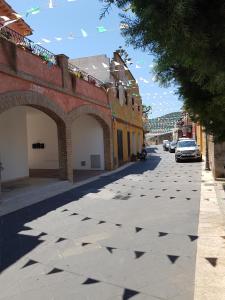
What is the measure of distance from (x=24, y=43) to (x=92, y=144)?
33.5 feet

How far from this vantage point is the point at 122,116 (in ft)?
92.1

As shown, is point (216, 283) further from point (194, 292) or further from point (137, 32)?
point (137, 32)

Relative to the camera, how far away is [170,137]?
273 ft

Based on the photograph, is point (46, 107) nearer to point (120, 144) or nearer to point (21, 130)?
point (21, 130)

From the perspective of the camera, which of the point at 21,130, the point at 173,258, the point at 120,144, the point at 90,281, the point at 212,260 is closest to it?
the point at 90,281

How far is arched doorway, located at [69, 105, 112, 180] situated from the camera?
72.6ft

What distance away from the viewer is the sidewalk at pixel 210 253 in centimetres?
441

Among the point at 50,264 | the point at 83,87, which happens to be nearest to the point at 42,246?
the point at 50,264

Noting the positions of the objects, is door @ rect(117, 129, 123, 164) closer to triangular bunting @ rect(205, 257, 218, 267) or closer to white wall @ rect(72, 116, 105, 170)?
white wall @ rect(72, 116, 105, 170)

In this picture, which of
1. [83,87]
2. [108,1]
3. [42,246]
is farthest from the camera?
[83,87]

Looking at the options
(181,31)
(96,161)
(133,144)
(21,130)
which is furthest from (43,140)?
(181,31)

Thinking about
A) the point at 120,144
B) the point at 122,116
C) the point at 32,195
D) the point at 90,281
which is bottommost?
the point at 90,281

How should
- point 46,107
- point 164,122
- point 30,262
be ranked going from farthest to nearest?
point 164,122
point 46,107
point 30,262

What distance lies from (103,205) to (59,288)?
5787mm
